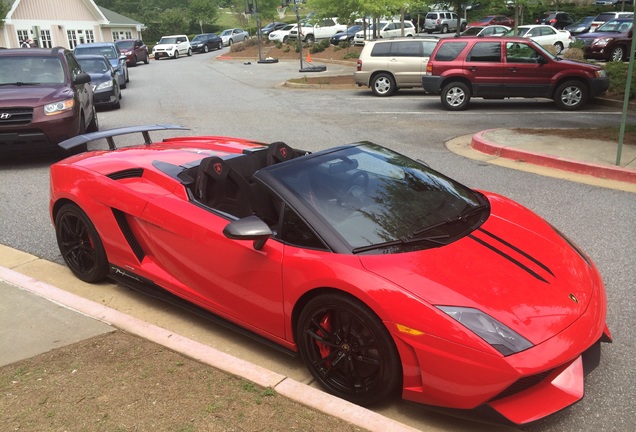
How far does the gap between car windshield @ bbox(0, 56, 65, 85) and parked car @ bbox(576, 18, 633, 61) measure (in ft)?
69.3

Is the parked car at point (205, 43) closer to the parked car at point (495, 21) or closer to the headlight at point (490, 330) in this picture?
the parked car at point (495, 21)

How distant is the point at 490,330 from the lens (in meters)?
2.84

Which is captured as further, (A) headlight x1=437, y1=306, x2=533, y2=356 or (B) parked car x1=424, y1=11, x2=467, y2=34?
(B) parked car x1=424, y1=11, x2=467, y2=34

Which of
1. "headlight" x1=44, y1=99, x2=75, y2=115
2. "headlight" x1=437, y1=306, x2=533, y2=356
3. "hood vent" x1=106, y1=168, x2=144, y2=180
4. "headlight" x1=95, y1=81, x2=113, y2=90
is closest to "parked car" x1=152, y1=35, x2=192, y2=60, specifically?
"headlight" x1=95, y1=81, x2=113, y2=90

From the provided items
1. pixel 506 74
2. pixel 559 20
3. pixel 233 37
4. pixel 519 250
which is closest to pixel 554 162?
pixel 519 250

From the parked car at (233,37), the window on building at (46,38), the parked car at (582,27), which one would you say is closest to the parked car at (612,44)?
the parked car at (582,27)

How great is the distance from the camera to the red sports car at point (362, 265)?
2.87 meters

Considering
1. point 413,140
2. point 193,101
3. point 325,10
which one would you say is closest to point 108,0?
point 325,10

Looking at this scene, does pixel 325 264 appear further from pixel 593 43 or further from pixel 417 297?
pixel 593 43

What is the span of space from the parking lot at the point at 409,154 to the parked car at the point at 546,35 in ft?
41.3

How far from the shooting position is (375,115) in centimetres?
1430

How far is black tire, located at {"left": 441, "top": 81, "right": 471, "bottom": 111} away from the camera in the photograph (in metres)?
14.9

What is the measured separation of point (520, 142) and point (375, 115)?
476 centimetres

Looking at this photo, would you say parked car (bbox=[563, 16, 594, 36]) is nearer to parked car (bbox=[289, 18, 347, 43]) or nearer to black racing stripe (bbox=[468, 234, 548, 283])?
parked car (bbox=[289, 18, 347, 43])
